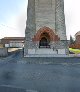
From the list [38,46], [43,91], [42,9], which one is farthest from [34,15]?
[43,91]

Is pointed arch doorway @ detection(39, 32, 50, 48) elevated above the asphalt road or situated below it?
above

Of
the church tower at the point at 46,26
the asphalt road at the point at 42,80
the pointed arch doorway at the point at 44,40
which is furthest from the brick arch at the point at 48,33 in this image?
the asphalt road at the point at 42,80

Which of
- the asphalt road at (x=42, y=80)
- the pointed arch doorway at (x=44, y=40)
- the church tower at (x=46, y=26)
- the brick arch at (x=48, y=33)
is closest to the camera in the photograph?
the asphalt road at (x=42, y=80)

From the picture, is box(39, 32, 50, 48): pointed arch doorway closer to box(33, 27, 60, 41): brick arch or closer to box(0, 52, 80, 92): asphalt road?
box(33, 27, 60, 41): brick arch

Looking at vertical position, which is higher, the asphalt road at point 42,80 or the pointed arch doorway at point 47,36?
the pointed arch doorway at point 47,36


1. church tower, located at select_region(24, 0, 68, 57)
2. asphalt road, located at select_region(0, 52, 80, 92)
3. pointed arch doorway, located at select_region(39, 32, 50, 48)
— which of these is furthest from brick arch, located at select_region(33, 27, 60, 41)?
asphalt road, located at select_region(0, 52, 80, 92)

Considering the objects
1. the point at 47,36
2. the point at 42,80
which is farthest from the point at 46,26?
the point at 42,80

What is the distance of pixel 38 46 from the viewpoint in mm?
28016

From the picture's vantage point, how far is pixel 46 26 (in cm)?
2839

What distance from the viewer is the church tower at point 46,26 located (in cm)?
2795

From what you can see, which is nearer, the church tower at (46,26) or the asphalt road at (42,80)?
the asphalt road at (42,80)

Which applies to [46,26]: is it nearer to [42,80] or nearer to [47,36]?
[47,36]

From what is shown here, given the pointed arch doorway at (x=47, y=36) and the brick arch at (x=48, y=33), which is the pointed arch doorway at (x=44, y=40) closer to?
the pointed arch doorway at (x=47, y=36)

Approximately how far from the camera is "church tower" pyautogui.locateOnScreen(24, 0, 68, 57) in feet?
91.7
